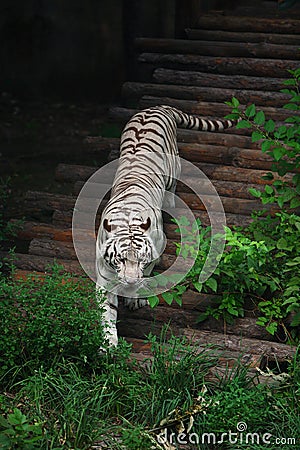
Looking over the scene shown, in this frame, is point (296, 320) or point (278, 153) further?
point (278, 153)

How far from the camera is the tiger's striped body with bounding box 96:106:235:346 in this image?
16.1 ft

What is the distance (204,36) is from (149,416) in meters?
4.82

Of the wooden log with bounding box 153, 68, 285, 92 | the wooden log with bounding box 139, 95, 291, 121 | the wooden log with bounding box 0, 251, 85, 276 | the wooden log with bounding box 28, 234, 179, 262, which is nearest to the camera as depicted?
the wooden log with bounding box 0, 251, 85, 276

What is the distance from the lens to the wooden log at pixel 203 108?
708 centimetres

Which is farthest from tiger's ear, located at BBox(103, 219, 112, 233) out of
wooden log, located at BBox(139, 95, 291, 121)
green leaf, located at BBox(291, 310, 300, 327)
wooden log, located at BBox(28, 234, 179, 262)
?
wooden log, located at BBox(139, 95, 291, 121)

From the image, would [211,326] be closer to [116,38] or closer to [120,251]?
A: [120,251]

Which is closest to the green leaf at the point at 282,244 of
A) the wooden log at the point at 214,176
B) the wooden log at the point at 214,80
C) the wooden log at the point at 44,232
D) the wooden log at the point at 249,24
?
the wooden log at the point at 214,176

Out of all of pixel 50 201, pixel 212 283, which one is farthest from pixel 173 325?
pixel 50 201

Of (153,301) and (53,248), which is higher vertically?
(153,301)

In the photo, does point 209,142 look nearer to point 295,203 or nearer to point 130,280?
point 295,203

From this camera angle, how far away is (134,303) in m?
5.35

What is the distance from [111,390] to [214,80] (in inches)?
149

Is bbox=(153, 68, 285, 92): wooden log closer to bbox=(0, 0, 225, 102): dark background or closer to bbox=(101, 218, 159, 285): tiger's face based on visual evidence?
bbox=(101, 218, 159, 285): tiger's face

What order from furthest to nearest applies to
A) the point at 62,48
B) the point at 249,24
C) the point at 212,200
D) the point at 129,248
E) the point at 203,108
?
the point at 62,48 < the point at 249,24 < the point at 203,108 < the point at 212,200 < the point at 129,248
